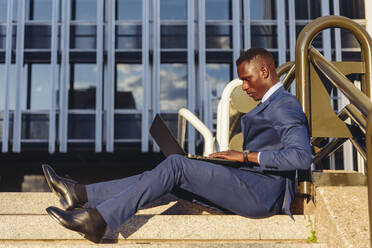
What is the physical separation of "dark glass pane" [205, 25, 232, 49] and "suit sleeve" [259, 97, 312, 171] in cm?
1099

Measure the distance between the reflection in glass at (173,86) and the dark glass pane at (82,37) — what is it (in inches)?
84.9

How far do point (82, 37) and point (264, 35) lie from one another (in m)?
5.26

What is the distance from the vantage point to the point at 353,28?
3.24 meters

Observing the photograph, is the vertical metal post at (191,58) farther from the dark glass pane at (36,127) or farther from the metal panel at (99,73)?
the dark glass pane at (36,127)

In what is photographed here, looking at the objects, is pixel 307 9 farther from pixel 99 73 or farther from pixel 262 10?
pixel 99 73

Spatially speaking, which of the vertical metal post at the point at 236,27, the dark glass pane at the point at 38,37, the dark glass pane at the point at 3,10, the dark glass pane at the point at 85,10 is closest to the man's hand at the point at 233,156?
the vertical metal post at the point at 236,27

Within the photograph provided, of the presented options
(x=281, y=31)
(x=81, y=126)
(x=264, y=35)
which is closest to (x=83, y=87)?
(x=81, y=126)

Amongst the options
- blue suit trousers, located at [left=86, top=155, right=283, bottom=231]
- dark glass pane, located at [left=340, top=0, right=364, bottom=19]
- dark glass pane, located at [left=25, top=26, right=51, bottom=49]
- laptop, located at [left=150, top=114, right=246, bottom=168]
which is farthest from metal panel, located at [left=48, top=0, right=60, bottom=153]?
blue suit trousers, located at [left=86, top=155, right=283, bottom=231]

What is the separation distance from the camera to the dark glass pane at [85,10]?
13.9 m

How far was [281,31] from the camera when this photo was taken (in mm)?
13445

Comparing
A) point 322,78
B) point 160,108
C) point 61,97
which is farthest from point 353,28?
point 61,97

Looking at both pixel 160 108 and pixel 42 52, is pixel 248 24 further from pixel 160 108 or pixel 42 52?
pixel 42 52

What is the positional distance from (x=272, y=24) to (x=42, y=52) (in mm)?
6647

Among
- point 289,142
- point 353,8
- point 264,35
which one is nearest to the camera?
point 289,142
